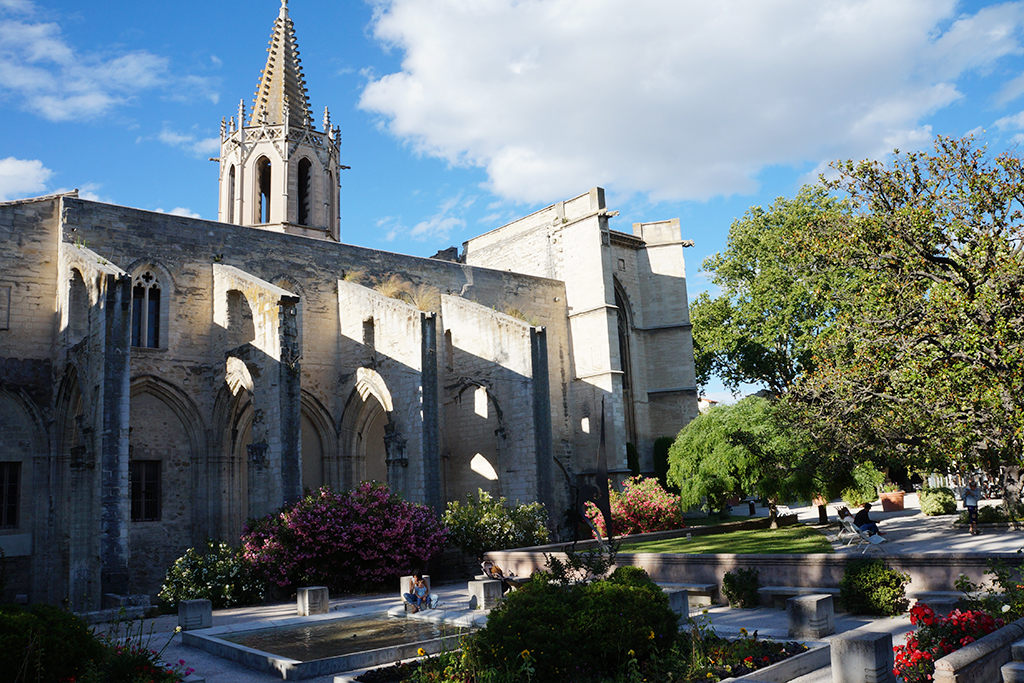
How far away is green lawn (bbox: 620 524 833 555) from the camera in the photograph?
50.5 feet

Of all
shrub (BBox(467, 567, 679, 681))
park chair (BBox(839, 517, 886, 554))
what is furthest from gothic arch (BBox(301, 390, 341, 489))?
shrub (BBox(467, 567, 679, 681))

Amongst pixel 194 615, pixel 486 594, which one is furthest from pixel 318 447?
pixel 486 594

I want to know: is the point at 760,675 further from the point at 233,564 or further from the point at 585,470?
the point at 585,470

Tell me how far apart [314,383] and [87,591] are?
8.14 metres

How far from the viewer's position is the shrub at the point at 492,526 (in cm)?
1812

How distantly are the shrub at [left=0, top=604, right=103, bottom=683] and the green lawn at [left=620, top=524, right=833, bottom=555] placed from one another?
10244 millimetres

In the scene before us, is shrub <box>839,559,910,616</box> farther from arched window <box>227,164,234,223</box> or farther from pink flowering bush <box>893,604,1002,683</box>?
arched window <box>227,164,234,223</box>

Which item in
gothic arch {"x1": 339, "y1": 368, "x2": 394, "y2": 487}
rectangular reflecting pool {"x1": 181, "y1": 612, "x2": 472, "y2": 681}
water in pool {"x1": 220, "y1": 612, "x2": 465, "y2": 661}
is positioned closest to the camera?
rectangular reflecting pool {"x1": 181, "y1": 612, "x2": 472, "y2": 681}

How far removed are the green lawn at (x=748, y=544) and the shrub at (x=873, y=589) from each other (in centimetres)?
371

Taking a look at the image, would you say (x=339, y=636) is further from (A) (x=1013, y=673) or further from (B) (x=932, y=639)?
(A) (x=1013, y=673)

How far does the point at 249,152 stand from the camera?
28797 millimetres

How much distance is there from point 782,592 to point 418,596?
5.61m

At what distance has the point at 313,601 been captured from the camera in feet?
43.2

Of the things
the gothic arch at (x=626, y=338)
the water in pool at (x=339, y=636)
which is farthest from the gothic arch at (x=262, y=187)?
the water in pool at (x=339, y=636)
